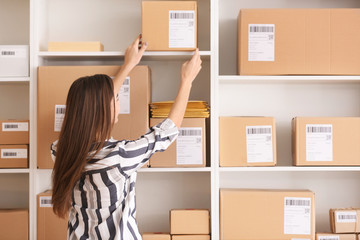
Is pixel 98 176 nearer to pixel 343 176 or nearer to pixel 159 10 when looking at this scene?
pixel 159 10

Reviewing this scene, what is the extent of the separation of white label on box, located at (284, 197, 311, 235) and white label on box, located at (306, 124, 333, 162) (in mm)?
240

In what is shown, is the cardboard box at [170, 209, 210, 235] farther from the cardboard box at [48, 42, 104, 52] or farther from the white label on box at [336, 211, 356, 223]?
the cardboard box at [48, 42, 104, 52]

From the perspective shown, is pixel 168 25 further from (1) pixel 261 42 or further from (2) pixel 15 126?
(2) pixel 15 126

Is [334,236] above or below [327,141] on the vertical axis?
below

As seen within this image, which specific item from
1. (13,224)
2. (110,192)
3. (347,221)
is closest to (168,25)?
(110,192)

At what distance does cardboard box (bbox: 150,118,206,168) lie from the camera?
2039 mm

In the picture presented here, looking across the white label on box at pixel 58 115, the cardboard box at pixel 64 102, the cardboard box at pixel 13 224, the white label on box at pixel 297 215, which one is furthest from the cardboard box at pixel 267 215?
the cardboard box at pixel 13 224

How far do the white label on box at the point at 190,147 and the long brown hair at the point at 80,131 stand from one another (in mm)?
676

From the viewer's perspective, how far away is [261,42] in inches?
81.7

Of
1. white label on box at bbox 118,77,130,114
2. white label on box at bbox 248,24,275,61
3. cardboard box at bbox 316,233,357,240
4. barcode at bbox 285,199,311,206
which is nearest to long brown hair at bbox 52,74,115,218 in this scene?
white label on box at bbox 118,77,130,114

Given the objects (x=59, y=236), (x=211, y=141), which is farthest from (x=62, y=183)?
(x=211, y=141)

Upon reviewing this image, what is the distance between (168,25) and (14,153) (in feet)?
3.55

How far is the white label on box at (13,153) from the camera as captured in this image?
2074mm

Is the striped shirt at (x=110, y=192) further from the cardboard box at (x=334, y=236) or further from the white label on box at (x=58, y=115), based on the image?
the cardboard box at (x=334, y=236)
